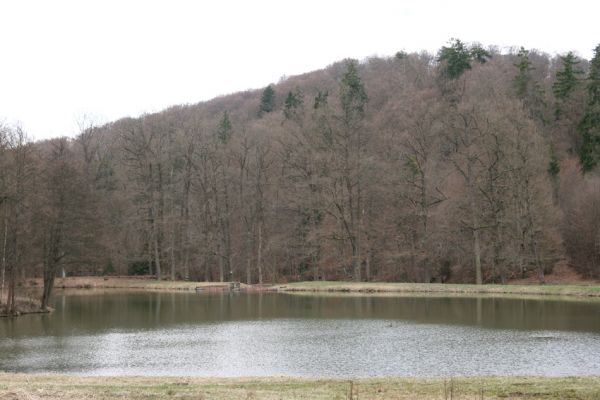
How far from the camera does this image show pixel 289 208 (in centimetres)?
6650

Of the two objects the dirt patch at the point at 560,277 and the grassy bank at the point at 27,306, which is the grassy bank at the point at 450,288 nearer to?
the dirt patch at the point at 560,277

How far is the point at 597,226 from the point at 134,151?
46789 mm

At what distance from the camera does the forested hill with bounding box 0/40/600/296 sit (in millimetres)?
48281

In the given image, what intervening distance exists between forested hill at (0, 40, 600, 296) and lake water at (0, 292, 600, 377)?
934 centimetres

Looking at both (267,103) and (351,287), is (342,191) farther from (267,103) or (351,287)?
(267,103)

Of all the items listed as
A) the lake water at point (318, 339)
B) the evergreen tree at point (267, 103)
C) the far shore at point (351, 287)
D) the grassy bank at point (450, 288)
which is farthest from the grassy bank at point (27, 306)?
the evergreen tree at point (267, 103)

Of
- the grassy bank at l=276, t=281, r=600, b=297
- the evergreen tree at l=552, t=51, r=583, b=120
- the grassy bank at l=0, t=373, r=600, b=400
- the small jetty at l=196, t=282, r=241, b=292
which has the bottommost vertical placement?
the small jetty at l=196, t=282, r=241, b=292

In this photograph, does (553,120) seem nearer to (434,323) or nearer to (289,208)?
(289,208)

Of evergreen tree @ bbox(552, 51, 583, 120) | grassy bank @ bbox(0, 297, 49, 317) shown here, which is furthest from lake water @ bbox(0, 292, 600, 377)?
evergreen tree @ bbox(552, 51, 583, 120)

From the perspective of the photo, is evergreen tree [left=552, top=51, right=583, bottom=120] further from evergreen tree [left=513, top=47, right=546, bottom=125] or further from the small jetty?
the small jetty

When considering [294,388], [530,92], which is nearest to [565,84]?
[530,92]

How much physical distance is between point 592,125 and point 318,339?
47296mm

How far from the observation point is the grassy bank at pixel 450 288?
43.3m

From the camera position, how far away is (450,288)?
49406mm
